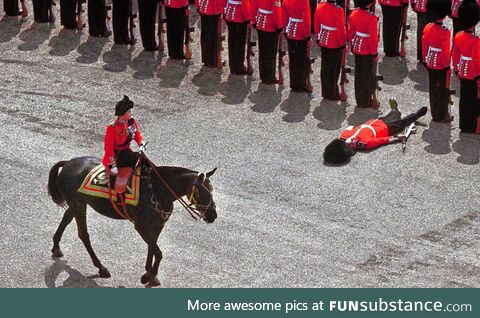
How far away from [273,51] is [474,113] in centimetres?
345

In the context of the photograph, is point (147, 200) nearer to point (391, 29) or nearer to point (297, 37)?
point (297, 37)

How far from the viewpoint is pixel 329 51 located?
73.9ft

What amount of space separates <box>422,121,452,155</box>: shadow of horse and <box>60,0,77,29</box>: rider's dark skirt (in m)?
6.91

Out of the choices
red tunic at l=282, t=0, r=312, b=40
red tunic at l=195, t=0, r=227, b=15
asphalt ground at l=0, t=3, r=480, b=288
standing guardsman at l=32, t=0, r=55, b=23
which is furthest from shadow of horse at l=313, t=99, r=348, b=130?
standing guardsman at l=32, t=0, r=55, b=23

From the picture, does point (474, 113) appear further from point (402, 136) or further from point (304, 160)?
point (304, 160)

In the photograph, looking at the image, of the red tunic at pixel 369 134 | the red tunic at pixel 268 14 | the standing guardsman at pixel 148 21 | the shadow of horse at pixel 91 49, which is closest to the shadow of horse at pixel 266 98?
the red tunic at pixel 268 14

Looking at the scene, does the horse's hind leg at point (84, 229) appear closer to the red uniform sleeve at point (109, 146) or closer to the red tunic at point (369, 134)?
the red uniform sleeve at point (109, 146)

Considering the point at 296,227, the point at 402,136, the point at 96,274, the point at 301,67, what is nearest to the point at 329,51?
the point at 301,67

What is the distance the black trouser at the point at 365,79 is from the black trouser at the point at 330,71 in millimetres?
306

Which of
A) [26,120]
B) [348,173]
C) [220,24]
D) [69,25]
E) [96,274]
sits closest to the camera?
[96,274]

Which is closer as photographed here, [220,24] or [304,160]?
[304,160]

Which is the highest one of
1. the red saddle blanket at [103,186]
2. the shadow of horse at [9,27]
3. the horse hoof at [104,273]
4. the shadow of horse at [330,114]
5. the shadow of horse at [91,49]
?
the red saddle blanket at [103,186]

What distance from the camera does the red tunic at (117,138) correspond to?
17234 mm

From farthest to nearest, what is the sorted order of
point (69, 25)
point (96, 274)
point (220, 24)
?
point (69, 25) < point (220, 24) < point (96, 274)
